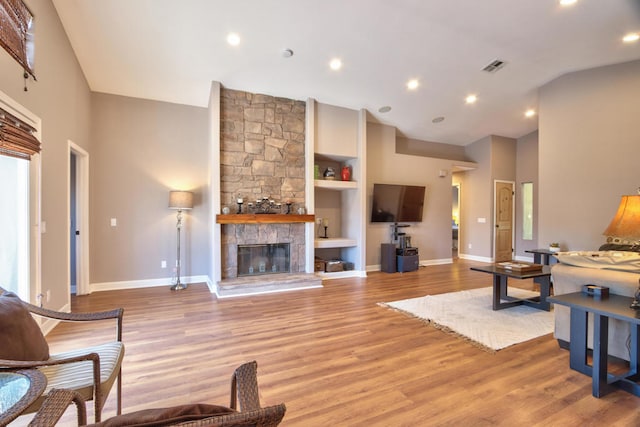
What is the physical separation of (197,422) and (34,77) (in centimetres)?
368

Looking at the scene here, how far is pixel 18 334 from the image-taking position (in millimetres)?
1419

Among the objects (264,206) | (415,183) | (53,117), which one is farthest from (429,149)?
(53,117)

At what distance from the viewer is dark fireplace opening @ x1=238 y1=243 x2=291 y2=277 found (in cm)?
514

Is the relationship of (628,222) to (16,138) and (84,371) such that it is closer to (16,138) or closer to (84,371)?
(84,371)

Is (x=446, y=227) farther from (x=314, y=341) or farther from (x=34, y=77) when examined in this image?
(x=34, y=77)

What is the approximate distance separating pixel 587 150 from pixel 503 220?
328 centimetres

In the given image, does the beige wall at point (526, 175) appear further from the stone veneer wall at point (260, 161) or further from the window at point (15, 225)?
the window at point (15, 225)

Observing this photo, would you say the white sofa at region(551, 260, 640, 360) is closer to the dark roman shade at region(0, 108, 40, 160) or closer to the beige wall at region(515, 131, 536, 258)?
the dark roman shade at region(0, 108, 40, 160)

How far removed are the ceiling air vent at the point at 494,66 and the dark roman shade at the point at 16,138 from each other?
592 centimetres

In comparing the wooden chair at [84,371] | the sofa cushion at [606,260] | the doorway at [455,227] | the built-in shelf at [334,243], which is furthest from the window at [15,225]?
the doorway at [455,227]

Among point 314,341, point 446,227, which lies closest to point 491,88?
point 446,227

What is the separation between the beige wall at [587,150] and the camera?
461 centimetres

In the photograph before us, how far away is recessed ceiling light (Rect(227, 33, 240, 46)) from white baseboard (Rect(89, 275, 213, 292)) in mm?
3673

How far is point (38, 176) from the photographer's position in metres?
2.93
